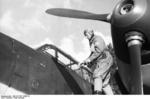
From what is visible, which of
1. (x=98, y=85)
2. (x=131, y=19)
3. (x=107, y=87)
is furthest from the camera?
(x=107, y=87)

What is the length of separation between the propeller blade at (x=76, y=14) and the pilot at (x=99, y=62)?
0.39m

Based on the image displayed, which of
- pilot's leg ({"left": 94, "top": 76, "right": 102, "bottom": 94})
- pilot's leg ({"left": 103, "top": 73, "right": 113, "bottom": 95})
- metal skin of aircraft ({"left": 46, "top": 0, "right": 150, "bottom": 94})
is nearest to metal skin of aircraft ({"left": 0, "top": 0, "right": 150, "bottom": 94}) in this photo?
metal skin of aircraft ({"left": 46, "top": 0, "right": 150, "bottom": 94})

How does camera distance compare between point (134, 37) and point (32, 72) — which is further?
point (32, 72)

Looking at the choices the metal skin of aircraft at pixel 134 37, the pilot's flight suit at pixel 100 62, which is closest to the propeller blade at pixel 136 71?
the metal skin of aircraft at pixel 134 37

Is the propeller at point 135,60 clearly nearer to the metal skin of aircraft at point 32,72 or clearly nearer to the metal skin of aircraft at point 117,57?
the metal skin of aircraft at point 117,57

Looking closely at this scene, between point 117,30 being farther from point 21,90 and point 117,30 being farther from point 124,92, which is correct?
point 21,90

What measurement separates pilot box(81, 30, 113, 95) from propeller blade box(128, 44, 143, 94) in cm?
94

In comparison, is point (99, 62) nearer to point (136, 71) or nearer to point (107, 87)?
point (107, 87)

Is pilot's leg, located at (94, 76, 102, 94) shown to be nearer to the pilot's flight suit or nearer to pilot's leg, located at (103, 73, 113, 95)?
the pilot's flight suit

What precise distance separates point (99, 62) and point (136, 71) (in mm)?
Result: 1203

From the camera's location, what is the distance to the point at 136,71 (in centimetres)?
390

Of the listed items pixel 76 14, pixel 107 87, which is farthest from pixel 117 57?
pixel 76 14

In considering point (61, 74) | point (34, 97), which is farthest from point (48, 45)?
point (34, 97)

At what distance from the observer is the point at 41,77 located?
4.60 meters
